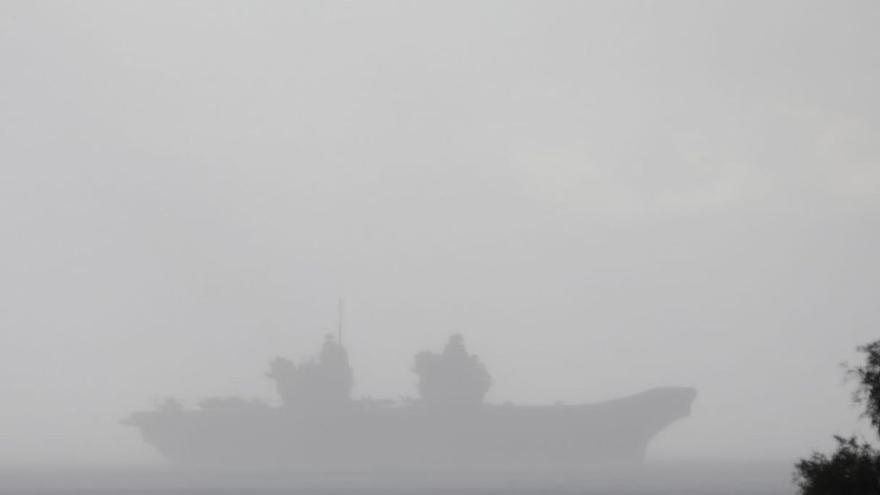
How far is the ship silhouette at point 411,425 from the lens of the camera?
15612 centimetres

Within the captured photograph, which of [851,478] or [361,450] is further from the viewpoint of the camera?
[361,450]

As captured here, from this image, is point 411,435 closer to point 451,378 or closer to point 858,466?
point 451,378

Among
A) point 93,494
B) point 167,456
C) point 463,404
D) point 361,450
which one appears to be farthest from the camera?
point 167,456

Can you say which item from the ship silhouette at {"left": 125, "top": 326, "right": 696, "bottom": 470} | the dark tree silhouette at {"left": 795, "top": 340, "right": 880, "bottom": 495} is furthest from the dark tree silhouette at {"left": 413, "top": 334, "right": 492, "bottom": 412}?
the dark tree silhouette at {"left": 795, "top": 340, "right": 880, "bottom": 495}

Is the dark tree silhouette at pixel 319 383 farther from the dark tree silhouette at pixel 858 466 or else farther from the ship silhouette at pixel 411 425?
the dark tree silhouette at pixel 858 466

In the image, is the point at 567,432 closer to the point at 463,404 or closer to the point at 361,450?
the point at 463,404

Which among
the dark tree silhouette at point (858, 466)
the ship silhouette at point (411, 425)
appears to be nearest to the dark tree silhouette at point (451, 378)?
the ship silhouette at point (411, 425)

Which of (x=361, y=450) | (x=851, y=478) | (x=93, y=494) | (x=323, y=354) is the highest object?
(x=323, y=354)

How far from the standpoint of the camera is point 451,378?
155 m

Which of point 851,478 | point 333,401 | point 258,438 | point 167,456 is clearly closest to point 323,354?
point 333,401

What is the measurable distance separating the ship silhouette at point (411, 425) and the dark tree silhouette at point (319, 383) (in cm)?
13

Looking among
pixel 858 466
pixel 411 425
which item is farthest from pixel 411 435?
pixel 858 466

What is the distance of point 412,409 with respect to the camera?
161500 millimetres

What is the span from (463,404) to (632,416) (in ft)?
72.5
